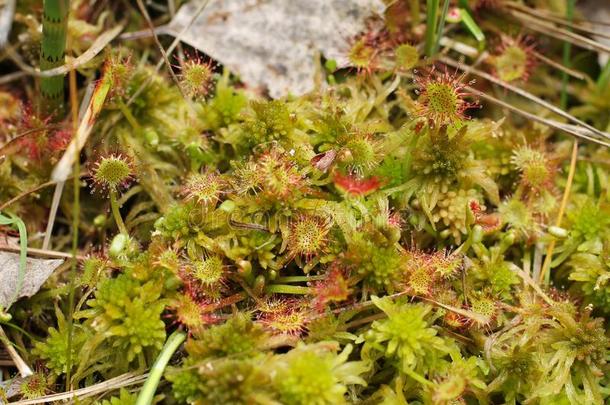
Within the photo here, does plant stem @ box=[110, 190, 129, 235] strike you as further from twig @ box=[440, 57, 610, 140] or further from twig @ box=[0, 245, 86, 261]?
twig @ box=[440, 57, 610, 140]

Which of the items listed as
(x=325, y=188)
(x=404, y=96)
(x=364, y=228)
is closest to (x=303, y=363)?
(x=364, y=228)

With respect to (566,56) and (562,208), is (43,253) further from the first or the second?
(566,56)

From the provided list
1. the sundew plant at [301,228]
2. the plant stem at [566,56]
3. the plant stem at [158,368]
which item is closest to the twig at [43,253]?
the sundew plant at [301,228]

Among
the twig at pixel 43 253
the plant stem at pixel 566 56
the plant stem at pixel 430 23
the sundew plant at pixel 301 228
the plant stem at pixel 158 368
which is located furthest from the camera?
the plant stem at pixel 566 56

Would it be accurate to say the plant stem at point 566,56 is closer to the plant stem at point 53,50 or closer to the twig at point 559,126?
the twig at point 559,126

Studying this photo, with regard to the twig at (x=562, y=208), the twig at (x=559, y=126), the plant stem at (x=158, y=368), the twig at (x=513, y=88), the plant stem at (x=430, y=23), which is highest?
the plant stem at (x=430, y=23)

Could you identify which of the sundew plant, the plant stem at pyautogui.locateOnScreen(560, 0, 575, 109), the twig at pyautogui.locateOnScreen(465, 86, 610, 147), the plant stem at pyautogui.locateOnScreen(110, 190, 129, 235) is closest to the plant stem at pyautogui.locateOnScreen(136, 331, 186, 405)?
the sundew plant
